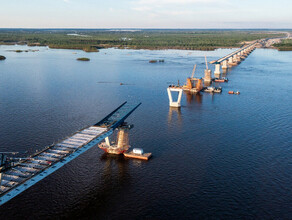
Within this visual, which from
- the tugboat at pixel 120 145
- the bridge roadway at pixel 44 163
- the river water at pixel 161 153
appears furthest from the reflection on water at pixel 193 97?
the bridge roadway at pixel 44 163

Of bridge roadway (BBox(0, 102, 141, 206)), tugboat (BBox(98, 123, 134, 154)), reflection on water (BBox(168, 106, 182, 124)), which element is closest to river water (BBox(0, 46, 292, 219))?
reflection on water (BBox(168, 106, 182, 124))

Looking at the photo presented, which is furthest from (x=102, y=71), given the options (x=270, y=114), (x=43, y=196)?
(x=43, y=196)

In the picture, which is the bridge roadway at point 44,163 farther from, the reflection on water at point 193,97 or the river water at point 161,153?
the reflection on water at point 193,97

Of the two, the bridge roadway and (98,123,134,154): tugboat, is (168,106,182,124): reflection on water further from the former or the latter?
the bridge roadway

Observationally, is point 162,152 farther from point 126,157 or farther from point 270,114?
point 270,114

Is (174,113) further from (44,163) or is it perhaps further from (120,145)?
(44,163)
